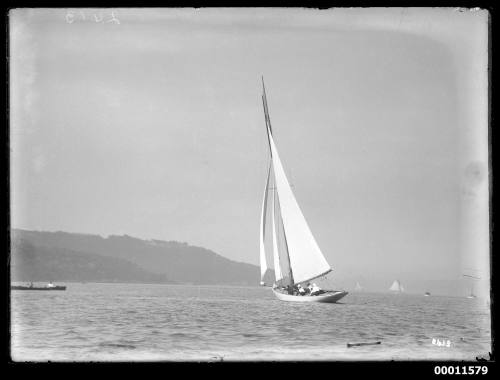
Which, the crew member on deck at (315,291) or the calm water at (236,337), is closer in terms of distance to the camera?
the calm water at (236,337)

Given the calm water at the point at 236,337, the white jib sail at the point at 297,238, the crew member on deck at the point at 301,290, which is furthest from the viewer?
the crew member on deck at the point at 301,290

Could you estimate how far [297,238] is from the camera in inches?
1174

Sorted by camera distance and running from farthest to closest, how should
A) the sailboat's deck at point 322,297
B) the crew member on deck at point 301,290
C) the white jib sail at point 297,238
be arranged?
the crew member on deck at point 301,290 < the sailboat's deck at point 322,297 < the white jib sail at point 297,238

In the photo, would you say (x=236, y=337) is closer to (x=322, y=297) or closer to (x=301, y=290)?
(x=322, y=297)

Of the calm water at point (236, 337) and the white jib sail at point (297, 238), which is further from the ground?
the white jib sail at point (297, 238)

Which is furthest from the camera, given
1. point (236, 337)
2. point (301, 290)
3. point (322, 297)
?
point (301, 290)

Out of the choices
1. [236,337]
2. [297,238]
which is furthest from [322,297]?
[236,337]

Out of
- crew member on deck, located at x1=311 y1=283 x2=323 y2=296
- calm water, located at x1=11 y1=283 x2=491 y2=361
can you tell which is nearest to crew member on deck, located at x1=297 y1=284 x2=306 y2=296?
crew member on deck, located at x1=311 y1=283 x2=323 y2=296

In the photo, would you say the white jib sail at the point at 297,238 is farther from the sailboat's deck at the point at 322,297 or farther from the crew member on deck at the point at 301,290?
the crew member on deck at the point at 301,290

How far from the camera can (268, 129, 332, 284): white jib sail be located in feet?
78.4

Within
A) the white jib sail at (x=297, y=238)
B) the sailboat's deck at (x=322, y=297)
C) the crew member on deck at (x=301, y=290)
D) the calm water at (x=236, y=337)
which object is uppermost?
the white jib sail at (x=297, y=238)

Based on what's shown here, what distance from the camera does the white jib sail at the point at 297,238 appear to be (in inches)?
941

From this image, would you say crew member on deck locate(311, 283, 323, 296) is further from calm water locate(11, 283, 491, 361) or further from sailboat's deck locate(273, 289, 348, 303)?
calm water locate(11, 283, 491, 361)

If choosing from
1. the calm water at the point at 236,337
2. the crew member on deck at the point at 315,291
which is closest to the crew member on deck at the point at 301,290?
the crew member on deck at the point at 315,291
